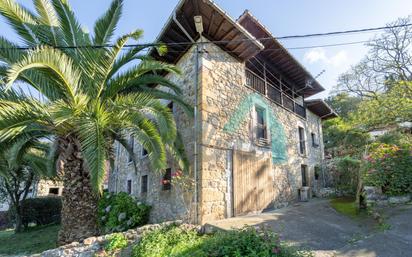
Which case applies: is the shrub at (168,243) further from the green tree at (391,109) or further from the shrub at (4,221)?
the shrub at (4,221)

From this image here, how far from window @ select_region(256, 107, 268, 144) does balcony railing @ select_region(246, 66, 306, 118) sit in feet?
2.72

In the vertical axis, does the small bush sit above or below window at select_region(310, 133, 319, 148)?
below

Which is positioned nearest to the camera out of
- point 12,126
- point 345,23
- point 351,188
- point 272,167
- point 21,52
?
point 12,126

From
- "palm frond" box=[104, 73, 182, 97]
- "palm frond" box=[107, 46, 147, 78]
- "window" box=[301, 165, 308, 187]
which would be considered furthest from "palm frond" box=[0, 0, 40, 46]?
"window" box=[301, 165, 308, 187]

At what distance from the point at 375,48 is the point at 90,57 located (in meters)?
16.0

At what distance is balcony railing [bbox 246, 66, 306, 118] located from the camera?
31.2ft

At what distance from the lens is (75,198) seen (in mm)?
5996

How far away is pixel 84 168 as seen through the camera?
617 cm

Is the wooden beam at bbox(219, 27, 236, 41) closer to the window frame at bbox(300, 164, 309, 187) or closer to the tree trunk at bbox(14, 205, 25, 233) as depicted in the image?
the window frame at bbox(300, 164, 309, 187)

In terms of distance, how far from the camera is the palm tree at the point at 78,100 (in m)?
4.78

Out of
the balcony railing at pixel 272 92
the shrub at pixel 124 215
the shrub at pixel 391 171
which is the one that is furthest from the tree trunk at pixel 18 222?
the shrub at pixel 391 171

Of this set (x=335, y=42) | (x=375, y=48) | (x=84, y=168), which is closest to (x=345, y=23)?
(x=335, y=42)

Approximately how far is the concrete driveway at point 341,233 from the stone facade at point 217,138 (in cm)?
106

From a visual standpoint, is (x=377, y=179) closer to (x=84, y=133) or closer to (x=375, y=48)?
(x=84, y=133)
